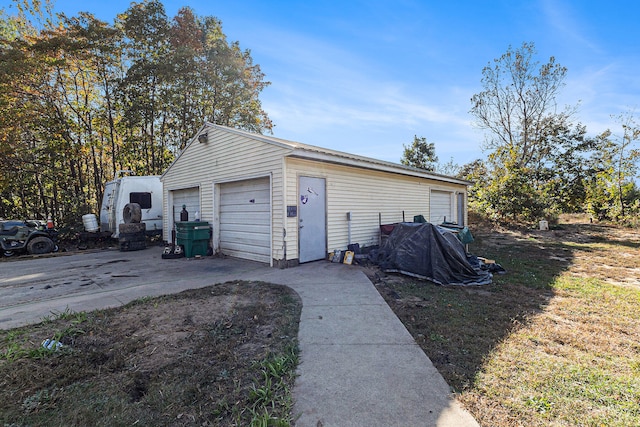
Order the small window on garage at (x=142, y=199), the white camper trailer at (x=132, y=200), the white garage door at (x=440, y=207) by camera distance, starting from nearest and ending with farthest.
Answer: the white camper trailer at (x=132, y=200) → the small window on garage at (x=142, y=199) → the white garage door at (x=440, y=207)

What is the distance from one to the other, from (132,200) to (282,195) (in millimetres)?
7354

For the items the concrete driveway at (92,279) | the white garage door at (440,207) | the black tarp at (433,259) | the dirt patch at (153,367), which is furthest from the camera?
the white garage door at (440,207)

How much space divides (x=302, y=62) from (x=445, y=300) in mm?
7209

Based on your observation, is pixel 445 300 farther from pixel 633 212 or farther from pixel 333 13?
pixel 633 212

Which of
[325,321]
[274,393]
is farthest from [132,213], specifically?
[274,393]

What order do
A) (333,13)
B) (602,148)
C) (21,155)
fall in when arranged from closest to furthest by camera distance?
1. (333,13)
2. (21,155)
3. (602,148)

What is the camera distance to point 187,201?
9.78 m

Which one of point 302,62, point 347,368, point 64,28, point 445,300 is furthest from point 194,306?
point 64,28

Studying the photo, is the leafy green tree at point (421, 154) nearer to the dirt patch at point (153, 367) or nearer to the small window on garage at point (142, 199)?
the small window on garage at point (142, 199)

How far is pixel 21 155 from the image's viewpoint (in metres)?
12.7

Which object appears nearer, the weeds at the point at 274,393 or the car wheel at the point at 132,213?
the weeds at the point at 274,393

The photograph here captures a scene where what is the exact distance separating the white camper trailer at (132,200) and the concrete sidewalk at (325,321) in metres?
2.98

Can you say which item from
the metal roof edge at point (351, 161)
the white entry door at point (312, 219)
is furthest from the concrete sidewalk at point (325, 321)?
the metal roof edge at point (351, 161)

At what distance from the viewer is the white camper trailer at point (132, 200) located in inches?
397
